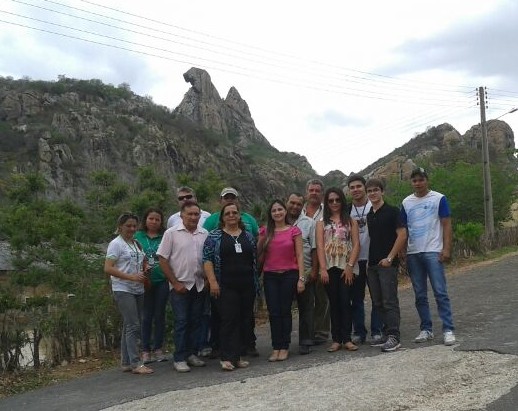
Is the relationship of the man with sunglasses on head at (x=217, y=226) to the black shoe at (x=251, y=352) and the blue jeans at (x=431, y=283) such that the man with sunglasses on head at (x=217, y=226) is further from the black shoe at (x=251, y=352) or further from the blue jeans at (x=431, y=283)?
the blue jeans at (x=431, y=283)

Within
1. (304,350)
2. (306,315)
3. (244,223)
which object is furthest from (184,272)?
(304,350)

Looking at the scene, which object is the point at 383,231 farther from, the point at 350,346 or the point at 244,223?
the point at 244,223

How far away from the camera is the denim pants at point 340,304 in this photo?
20.2 feet

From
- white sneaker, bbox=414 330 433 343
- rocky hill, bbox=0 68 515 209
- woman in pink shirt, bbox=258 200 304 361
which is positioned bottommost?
white sneaker, bbox=414 330 433 343

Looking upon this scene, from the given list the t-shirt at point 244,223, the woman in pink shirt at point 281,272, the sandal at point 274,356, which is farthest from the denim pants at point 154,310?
the sandal at point 274,356

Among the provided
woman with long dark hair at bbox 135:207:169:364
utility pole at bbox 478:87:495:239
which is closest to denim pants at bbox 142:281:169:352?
woman with long dark hair at bbox 135:207:169:364

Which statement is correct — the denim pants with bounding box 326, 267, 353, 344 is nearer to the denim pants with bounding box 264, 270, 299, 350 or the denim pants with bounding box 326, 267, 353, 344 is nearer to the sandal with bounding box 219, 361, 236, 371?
the denim pants with bounding box 264, 270, 299, 350

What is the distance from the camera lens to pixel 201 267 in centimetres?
609

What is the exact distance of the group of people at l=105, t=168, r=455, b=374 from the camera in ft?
19.4

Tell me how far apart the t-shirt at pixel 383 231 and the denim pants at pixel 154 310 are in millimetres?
2310

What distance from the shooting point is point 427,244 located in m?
6.17

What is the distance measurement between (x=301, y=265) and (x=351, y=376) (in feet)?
4.45

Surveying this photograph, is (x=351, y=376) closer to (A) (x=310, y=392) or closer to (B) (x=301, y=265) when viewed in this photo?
(A) (x=310, y=392)

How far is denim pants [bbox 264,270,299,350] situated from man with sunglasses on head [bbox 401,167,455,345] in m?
1.35
